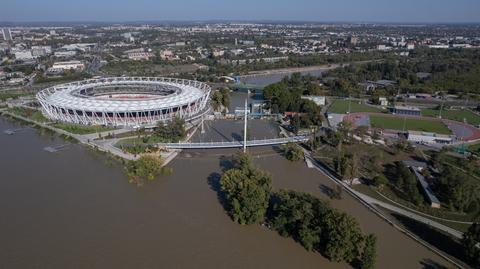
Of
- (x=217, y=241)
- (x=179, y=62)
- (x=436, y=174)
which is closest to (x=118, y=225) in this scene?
(x=217, y=241)

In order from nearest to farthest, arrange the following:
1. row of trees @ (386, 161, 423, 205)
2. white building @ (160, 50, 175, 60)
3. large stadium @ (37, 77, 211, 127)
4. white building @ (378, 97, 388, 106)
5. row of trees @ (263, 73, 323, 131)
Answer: row of trees @ (386, 161, 423, 205) → large stadium @ (37, 77, 211, 127) → row of trees @ (263, 73, 323, 131) → white building @ (378, 97, 388, 106) → white building @ (160, 50, 175, 60)

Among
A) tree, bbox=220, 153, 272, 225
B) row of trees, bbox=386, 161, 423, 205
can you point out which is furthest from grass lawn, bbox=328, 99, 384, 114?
tree, bbox=220, 153, 272, 225

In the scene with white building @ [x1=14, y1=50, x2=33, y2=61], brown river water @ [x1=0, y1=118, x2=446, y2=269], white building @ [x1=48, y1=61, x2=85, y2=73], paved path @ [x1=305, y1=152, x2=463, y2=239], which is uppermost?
white building @ [x1=14, y1=50, x2=33, y2=61]

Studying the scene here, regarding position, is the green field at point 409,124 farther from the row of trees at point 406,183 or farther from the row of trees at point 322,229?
the row of trees at point 322,229

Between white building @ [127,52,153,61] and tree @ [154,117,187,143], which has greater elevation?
white building @ [127,52,153,61]

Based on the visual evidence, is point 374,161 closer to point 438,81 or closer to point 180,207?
point 180,207

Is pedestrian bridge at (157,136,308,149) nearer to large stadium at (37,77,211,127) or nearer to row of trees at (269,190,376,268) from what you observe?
large stadium at (37,77,211,127)

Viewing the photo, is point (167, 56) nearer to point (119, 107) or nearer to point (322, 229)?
point (119, 107)

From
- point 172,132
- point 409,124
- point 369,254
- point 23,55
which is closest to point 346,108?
point 409,124
